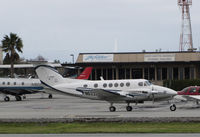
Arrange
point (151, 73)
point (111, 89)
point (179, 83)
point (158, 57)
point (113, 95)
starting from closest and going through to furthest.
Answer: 1. point (113, 95)
2. point (111, 89)
3. point (179, 83)
4. point (158, 57)
5. point (151, 73)

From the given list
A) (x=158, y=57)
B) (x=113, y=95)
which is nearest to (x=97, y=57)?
(x=158, y=57)

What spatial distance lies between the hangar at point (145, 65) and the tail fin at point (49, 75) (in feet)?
97.9

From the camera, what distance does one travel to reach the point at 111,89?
34344 millimetres

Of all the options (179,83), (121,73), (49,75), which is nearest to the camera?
(49,75)

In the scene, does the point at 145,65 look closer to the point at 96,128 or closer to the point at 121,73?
the point at 121,73

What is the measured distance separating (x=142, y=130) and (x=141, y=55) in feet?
150

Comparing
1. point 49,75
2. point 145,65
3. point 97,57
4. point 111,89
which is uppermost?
point 97,57

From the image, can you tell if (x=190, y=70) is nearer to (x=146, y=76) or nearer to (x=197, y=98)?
(x=146, y=76)

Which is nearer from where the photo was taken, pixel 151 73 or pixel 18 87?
pixel 18 87

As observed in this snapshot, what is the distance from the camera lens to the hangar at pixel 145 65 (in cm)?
6444

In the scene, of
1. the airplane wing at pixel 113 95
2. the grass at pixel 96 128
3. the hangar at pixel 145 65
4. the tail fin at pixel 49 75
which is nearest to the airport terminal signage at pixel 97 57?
the hangar at pixel 145 65

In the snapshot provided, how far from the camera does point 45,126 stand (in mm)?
24156

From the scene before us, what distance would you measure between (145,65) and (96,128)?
43.7 meters

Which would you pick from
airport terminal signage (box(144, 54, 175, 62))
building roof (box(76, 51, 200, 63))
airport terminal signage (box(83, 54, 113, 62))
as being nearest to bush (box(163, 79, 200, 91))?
airport terminal signage (box(144, 54, 175, 62))
